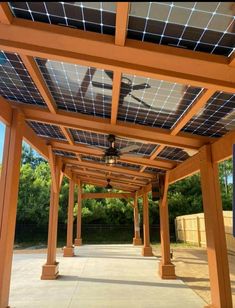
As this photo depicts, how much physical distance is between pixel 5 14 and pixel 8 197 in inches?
107

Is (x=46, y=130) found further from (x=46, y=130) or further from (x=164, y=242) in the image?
(x=164, y=242)

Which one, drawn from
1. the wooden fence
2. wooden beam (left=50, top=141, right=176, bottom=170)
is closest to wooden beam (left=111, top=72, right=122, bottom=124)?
wooden beam (left=50, top=141, right=176, bottom=170)

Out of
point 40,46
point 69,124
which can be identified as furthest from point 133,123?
point 40,46

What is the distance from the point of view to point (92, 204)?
21.9 m

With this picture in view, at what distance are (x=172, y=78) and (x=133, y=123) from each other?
222 centimetres

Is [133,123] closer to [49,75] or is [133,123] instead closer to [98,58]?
[49,75]

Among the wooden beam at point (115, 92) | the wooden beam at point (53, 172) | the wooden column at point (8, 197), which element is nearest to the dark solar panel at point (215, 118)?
the wooden beam at point (115, 92)

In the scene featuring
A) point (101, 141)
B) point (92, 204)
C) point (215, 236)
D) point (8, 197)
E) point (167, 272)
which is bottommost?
point (167, 272)

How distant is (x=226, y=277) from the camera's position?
470 centimetres

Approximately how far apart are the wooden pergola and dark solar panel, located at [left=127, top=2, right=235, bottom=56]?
8 cm

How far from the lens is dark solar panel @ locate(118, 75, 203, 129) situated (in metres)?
3.67

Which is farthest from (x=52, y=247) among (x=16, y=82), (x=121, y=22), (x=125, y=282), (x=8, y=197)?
(x=121, y=22)

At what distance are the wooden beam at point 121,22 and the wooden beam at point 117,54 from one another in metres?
0.10

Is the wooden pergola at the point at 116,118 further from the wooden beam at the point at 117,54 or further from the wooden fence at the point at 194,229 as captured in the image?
the wooden fence at the point at 194,229
